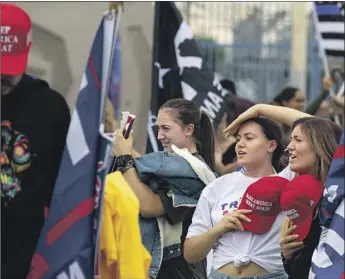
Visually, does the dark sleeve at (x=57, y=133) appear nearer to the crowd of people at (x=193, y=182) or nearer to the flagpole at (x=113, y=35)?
the crowd of people at (x=193, y=182)

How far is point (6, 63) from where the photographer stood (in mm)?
4754

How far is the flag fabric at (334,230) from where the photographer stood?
466 cm

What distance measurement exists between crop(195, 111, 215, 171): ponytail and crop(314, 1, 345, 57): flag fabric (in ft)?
12.5

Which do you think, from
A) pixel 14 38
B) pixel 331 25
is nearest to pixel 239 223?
pixel 14 38

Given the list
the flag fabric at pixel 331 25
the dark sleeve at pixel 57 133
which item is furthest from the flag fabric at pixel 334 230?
the flag fabric at pixel 331 25

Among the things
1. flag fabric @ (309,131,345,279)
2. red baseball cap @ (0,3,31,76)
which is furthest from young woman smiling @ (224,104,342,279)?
red baseball cap @ (0,3,31,76)

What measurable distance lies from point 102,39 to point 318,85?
12010mm

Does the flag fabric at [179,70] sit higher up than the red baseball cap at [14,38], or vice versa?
the red baseball cap at [14,38]

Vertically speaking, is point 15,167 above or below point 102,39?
below

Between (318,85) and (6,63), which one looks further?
(318,85)

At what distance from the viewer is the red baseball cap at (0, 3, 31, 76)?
188 inches

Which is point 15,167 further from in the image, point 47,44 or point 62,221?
point 47,44

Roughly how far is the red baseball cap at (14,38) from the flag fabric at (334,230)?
4.35ft

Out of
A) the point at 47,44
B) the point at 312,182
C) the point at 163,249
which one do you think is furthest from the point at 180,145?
the point at 47,44
